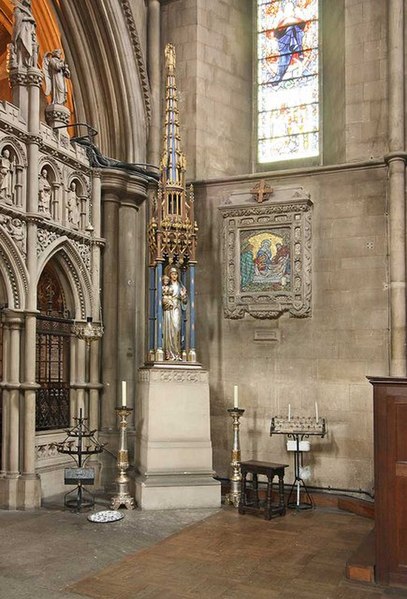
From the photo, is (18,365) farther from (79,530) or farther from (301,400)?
(301,400)

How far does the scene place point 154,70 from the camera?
10.3 m

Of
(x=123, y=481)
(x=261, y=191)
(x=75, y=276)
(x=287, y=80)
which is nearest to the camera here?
(x=123, y=481)

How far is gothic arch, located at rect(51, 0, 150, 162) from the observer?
31.8 feet

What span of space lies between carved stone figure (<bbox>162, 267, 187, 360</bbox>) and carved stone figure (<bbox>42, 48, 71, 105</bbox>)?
2764mm

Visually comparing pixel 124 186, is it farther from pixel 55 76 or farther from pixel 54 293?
pixel 54 293

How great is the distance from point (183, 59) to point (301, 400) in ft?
17.5

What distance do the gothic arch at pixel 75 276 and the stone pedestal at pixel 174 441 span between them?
136 cm

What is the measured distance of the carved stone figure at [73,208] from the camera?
909cm

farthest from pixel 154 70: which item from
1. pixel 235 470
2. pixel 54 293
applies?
pixel 235 470

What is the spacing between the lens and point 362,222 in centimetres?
917

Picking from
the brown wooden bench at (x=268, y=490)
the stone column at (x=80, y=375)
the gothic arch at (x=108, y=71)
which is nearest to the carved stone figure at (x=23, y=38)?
the gothic arch at (x=108, y=71)

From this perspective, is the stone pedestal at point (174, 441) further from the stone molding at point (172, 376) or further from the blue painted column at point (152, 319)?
the blue painted column at point (152, 319)

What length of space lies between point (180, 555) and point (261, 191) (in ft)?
17.1

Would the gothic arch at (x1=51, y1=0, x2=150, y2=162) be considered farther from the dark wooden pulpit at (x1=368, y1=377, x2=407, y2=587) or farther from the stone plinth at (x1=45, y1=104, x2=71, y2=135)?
the dark wooden pulpit at (x1=368, y1=377, x2=407, y2=587)
